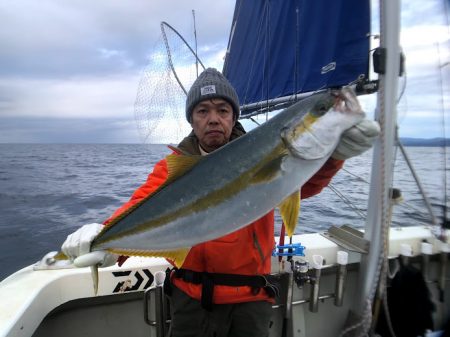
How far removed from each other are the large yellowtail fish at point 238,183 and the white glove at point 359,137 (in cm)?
5

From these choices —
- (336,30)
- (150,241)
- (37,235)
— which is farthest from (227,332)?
(37,235)

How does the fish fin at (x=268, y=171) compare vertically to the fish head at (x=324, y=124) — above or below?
below

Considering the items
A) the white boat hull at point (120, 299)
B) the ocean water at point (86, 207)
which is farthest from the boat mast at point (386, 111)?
the white boat hull at point (120, 299)

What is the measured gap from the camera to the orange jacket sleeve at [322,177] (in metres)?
Answer: 2.39

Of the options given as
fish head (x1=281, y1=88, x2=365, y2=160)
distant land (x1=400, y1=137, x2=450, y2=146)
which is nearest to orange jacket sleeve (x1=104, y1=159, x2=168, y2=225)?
fish head (x1=281, y1=88, x2=365, y2=160)

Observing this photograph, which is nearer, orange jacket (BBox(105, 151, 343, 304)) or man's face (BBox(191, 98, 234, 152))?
orange jacket (BBox(105, 151, 343, 304))

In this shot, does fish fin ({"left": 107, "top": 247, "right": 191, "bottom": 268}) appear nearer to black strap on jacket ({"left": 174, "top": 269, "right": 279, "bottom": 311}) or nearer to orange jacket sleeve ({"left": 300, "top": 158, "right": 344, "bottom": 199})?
black strap on jacket ({"left": 174, "top": 269, "right": 279, "bottom": 311})

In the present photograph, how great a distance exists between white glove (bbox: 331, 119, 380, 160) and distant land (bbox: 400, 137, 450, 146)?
1.23 metres

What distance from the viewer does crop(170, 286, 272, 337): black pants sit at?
2590 millimetres

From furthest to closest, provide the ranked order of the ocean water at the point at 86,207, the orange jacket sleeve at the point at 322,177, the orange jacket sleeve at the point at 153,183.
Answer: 1. the ocean water at the point at 86,207
2. the orange jacket sleeve at the point at 153,183
3. the orange jacket sleeve at the point at 322,177

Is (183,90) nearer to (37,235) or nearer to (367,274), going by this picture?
(367,274)

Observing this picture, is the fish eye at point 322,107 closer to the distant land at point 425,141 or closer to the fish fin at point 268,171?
the fish fin at point 268,171

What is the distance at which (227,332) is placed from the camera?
2.63 m

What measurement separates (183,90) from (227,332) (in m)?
4.80
